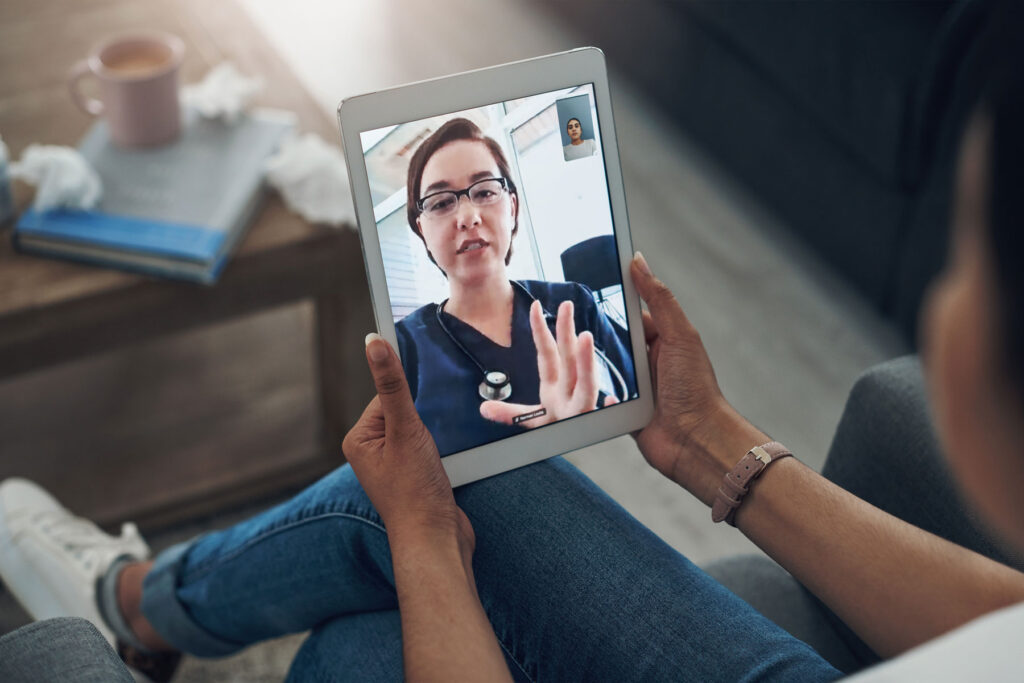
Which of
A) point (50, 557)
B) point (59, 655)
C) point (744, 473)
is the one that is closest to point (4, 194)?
point (50, 557)

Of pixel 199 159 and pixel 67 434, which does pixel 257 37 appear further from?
pixel 67 434

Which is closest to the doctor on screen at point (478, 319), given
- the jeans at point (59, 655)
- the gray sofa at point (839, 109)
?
the jeans at point (59, 655)

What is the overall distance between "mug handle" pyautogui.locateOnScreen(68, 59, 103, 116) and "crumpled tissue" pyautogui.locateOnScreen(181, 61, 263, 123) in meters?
0.12

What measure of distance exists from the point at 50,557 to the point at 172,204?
18.2 inches

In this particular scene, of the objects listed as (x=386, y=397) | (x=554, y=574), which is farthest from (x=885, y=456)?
(x=386, y=397)

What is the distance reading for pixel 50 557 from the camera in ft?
3.43

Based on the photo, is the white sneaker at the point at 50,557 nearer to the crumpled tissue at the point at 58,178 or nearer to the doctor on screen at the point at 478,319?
the crumpled tissue at the point at 58,178

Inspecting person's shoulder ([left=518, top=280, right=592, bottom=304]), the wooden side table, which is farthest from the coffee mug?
person's shoulder ([left=518, top=280, right=592, bottom=304])

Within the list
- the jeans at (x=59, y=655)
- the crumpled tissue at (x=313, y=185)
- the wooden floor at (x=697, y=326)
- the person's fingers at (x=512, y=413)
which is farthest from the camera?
the wooden floor at (x=697, y=326)

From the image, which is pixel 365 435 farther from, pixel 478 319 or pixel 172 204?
pixel 172 204

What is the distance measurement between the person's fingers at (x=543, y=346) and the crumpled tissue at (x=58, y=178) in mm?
660

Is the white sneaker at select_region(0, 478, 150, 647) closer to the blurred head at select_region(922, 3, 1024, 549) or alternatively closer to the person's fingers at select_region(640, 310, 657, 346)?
the person's fingers at select_region(640, 310, 657, 346)

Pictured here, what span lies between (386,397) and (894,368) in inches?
18.7

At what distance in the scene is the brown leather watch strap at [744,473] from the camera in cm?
79
